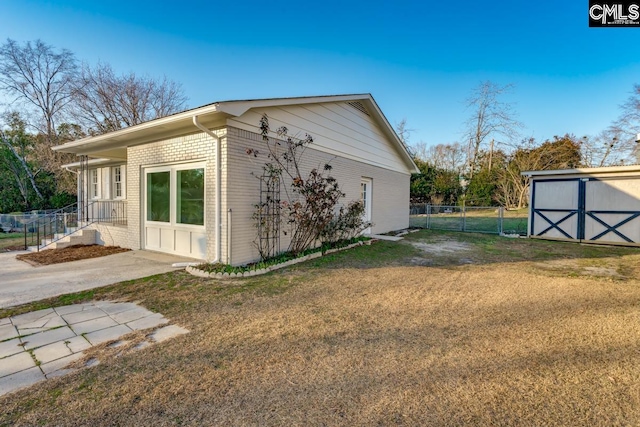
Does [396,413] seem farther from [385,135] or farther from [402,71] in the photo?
[402,71]

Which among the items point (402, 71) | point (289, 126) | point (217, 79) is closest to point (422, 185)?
point (402, 71)

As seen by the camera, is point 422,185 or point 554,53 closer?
point 554,53

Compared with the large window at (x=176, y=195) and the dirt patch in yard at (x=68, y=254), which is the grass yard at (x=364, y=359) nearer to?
the large window at (x=176, y=195)

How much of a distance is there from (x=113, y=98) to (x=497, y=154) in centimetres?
3273

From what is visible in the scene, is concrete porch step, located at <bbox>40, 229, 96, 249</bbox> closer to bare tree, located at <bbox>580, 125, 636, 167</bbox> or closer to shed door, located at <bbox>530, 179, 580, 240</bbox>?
shed door, located at <bbox>530, 179, 580, 240</bbox>

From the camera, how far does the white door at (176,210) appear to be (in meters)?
6.73

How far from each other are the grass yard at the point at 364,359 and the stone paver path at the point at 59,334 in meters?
0.23

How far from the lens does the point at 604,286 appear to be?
519cm

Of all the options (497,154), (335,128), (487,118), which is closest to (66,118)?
(335,128)

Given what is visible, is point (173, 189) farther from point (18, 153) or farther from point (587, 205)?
point (18, 153)

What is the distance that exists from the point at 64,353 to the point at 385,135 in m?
11.8

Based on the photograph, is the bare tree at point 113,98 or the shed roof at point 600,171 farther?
the bare tree at point 113,98

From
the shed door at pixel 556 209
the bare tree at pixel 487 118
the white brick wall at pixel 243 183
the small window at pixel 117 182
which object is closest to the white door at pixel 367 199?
the white brick wall at pixel 243 183

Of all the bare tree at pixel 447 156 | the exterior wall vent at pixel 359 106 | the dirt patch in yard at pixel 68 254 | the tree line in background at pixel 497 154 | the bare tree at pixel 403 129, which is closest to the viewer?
the dirt patch in yard at pixel 68 254
